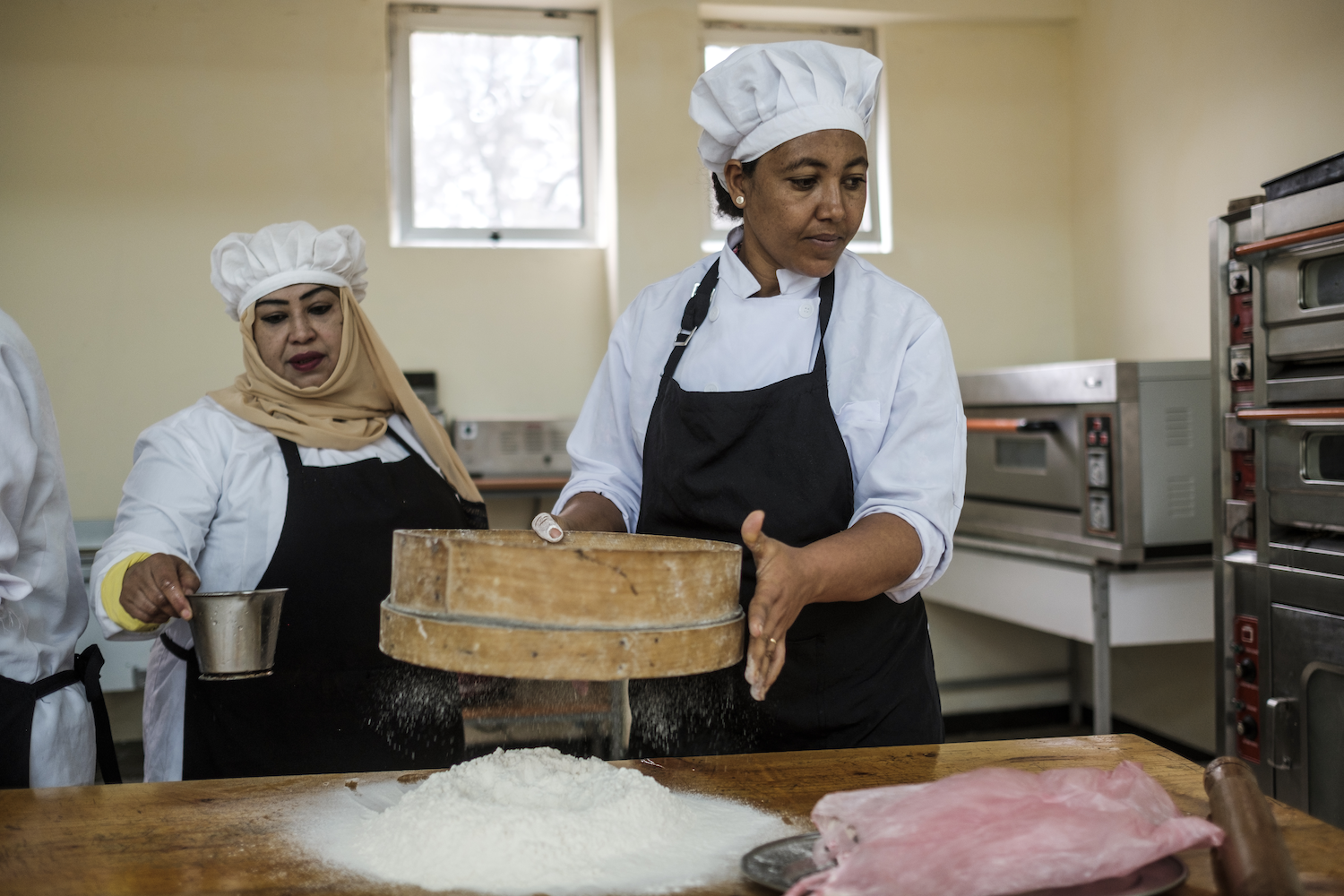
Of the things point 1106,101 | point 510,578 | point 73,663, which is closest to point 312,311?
point 73,663

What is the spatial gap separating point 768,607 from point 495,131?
Answer: 3.30 metres

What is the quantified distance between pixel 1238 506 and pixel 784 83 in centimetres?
167

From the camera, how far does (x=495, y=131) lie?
13.0ft

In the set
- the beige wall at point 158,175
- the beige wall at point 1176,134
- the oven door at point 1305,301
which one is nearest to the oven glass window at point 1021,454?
the beige wall at point 1176,134

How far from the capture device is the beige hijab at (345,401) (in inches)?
77.1

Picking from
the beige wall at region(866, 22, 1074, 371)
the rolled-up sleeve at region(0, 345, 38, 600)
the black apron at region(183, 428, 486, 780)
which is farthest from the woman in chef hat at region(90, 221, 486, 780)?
the beige wall at region(866, 22, 1074, 371)

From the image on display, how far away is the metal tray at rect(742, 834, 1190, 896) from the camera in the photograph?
0.88 m

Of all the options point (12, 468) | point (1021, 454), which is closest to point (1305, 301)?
point (1021, 454)

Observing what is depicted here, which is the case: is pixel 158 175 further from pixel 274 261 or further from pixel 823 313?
pixel 823 313

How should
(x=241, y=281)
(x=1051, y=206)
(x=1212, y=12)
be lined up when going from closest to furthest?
(x=241, y=281) → (x=1212, y=12) → (x=1051, y=206)

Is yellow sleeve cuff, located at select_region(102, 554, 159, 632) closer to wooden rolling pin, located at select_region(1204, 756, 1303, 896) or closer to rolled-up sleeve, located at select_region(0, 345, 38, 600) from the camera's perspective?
rolled-up sleeve, located at select_region(0, 345, 38, 600)

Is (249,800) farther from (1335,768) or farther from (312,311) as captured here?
(1335,768)

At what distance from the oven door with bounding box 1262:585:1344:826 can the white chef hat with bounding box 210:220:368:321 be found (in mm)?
2149

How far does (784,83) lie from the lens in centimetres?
146
